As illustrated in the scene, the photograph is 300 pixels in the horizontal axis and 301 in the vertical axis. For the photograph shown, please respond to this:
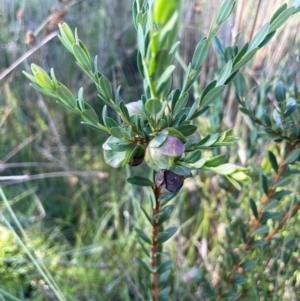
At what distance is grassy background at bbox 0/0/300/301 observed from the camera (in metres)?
0.83

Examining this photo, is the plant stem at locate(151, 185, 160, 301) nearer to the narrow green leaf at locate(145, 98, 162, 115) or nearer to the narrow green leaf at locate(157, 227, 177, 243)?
the narrow green leaf at locate(157, 227, 177, 243)

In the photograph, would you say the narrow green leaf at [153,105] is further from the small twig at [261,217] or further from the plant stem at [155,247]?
the small twig at [261,217]

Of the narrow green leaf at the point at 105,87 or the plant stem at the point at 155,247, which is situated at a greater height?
the narrow green leaf at the point at 105,87

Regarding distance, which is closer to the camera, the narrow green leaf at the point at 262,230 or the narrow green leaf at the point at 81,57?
the narrow green leaf at the point at 81,57

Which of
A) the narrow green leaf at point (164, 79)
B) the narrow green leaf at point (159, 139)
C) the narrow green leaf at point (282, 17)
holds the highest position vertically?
the narrow green leaf at point (282, 17)

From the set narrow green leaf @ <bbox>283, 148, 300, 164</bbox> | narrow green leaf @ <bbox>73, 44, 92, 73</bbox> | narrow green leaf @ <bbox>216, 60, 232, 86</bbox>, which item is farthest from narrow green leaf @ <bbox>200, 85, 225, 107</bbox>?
narrow green leaf @ <bbox>283, 148, 300, 164</bbox>

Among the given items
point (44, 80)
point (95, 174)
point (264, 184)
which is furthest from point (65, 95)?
point (95, 174)

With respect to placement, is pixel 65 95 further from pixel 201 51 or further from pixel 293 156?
pixel 293 156

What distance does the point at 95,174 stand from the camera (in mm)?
1058

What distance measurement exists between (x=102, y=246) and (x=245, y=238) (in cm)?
46

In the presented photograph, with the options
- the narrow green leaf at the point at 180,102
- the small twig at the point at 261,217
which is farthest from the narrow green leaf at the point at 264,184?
the narrow green leaf at the point at 180,102

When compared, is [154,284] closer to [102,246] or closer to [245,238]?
[245,238]

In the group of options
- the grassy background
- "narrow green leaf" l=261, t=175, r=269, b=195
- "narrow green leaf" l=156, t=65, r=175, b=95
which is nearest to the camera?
"narrow green leaf" l=156, t=65, r=175, b=95

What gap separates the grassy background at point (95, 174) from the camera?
0.83 meters
